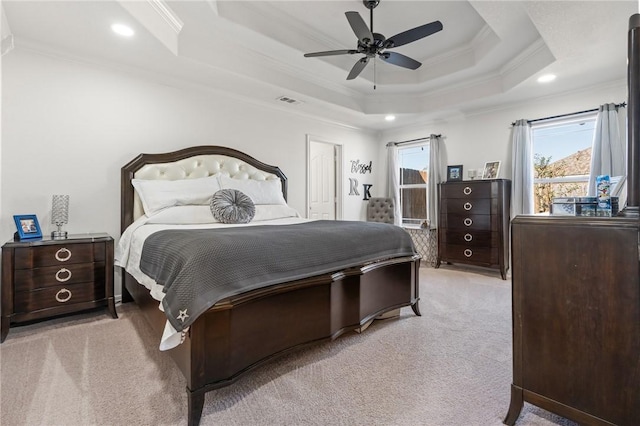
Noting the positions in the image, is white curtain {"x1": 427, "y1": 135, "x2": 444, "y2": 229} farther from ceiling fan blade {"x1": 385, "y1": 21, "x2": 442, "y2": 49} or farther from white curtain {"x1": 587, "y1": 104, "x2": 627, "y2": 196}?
ceiling fan blade {"x1": 385, "y1": 21, "x2": 442, "y2": 49}

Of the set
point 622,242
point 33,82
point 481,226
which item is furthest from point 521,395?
point 33,82

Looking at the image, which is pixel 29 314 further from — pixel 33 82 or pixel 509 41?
pixel 509 41

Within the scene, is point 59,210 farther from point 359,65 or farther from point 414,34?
point 414,34

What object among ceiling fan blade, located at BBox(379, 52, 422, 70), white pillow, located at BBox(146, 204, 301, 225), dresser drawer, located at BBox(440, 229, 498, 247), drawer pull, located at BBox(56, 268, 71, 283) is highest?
ceiling fan blade, located at BBox(379, 52, 422, 70)

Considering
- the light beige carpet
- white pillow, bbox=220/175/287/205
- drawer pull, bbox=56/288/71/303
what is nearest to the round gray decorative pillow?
white pillow, bbox=220/175/287/205

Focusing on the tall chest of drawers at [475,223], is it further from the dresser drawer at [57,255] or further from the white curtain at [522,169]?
the dresser drawer at [57,255]

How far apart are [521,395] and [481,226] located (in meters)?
3.40

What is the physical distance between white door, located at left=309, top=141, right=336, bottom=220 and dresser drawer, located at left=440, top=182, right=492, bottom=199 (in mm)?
1976

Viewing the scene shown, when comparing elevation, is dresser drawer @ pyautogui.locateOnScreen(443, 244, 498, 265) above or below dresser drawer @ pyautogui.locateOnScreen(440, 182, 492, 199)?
below

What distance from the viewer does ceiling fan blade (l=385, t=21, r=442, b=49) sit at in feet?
8.27

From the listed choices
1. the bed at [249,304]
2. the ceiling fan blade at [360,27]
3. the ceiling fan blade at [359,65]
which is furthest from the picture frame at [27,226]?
the ceiling fan blade at [359,65]

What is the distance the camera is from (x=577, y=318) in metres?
1.24

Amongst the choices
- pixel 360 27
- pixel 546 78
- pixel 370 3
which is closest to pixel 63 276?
pixel 360 27

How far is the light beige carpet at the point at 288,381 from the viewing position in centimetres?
146
